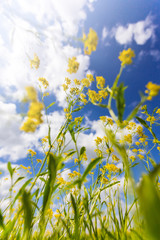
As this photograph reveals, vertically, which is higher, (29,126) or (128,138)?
(128,138)

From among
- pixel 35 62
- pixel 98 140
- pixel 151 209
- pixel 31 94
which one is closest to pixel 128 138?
pixel 98 140

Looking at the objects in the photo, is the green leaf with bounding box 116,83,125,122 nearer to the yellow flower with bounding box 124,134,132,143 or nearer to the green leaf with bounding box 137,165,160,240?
the green leaf with bounding box 137,165,160,240

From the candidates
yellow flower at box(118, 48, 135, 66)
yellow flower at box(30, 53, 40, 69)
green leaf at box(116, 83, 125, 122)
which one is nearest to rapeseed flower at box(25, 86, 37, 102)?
green leaf at box(116, 83, 125, 122)

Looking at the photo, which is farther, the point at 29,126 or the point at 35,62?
the point at 35,62

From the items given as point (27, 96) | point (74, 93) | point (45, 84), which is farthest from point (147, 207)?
point (45, 84)

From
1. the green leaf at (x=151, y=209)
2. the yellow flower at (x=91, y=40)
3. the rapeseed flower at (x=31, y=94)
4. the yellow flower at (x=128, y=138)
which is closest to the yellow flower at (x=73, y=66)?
the yellow flower at (x=91, y=40)

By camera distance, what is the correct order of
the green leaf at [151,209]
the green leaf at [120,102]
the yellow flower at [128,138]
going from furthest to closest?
the yellow flower at [128,138]
the green leaf at [120,102]
the green leaf at [151,209]

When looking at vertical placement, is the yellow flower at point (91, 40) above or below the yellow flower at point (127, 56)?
above

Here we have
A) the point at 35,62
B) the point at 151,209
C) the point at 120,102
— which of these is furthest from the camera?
the point at 35,62

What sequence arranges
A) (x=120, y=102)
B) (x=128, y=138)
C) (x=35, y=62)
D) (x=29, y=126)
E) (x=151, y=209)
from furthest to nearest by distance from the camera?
(x=128, y=138) → (x=35, y=62) → (x=29, y=126) → (x=120, y=102) → (x=151, y=209)

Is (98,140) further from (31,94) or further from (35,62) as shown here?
(31,94)

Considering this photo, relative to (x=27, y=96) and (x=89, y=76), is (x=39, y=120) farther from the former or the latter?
(x=89, y=76)

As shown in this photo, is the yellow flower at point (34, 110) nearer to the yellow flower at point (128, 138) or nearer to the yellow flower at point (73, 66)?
the yellow flower at point (73, 66)

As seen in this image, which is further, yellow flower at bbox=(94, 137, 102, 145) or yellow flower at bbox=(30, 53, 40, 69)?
yellow flower at bbox=(94, 137, 102, 145)
